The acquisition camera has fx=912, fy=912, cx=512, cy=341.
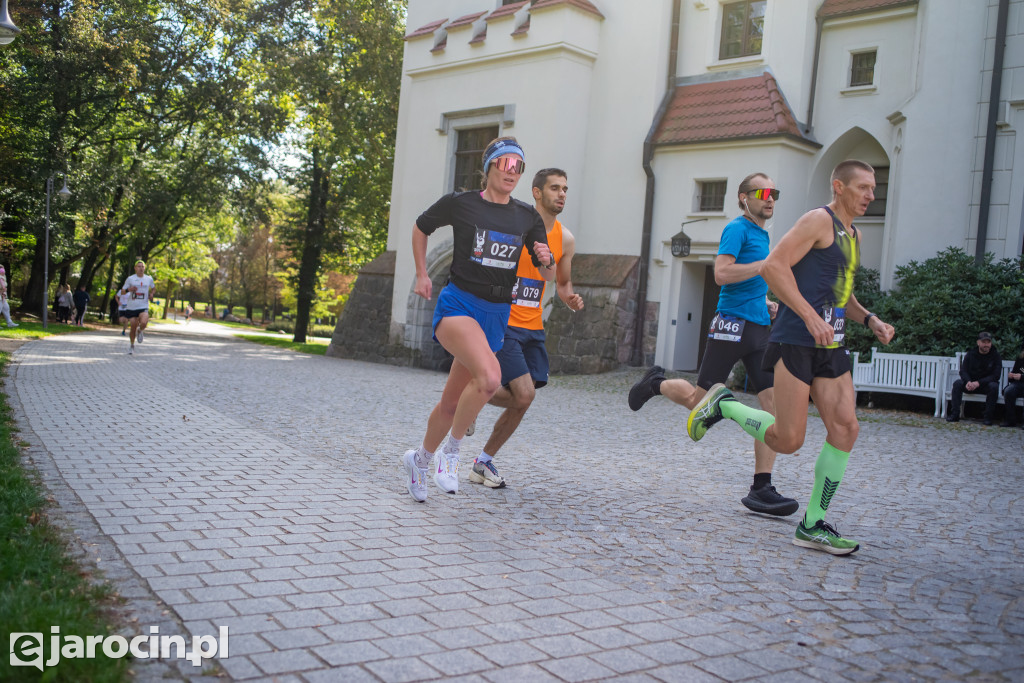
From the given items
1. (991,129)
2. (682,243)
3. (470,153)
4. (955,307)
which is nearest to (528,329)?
(955,307)

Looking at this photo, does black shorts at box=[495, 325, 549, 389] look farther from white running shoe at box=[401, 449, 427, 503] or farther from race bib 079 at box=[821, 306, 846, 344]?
race bib 079 at box=[821, 306, 846, 344]

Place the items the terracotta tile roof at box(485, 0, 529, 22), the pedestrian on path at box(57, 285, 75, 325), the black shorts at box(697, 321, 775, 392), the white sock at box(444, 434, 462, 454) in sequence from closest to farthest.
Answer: the white sock at box(444, 434, 462, 454), the black shorts at box(697, 321, 775, 392), the terracotta tile roof at box(485, 0, 529, 22), the pedestrian on path at box(57, 285, 75, 325)

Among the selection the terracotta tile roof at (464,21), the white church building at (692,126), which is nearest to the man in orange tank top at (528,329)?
the white church building at (692,126)

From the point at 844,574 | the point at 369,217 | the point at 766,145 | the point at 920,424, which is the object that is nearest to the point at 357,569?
the point at 844,574

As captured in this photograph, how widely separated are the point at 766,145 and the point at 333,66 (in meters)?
19.8

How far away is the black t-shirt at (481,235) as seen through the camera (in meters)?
5.85

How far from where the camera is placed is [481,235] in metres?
5.86

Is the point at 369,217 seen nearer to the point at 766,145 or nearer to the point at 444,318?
the point at 766,145

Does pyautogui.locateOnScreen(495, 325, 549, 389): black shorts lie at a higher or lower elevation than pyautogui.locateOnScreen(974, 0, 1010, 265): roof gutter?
lower

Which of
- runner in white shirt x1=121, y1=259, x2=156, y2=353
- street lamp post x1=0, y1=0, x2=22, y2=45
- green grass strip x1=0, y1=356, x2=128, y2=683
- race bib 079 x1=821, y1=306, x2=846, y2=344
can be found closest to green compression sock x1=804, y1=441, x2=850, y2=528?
race bib 079 x1=821, y1=306, x2=846, y2=344

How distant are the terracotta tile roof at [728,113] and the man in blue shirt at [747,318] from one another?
13505mm

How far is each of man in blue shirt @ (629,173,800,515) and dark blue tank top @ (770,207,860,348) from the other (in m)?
0.83

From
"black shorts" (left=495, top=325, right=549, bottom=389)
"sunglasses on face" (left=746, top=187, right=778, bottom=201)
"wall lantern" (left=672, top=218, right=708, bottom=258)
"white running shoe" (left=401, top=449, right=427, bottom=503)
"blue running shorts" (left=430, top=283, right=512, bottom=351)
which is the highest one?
"wall lantern" (left=672, top=218, right=708, bottom=258)

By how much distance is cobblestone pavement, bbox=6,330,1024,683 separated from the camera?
10.9 feet
